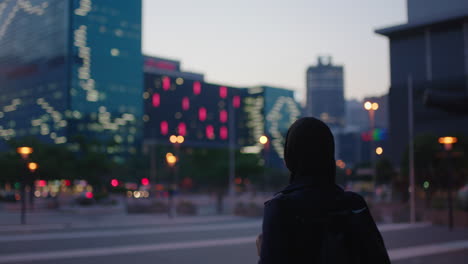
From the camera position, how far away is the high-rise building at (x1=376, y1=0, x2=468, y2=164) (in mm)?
65938

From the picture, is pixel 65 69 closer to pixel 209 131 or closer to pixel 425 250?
pixel 209 131

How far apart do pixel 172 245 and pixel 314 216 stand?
49.7 ft

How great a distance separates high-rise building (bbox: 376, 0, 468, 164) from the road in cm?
4638

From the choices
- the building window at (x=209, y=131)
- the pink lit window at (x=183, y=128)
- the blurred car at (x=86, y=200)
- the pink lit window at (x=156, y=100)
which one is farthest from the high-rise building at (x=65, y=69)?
the blurred car at (x=86, y=200)

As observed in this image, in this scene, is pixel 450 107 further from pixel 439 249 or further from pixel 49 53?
pixel 49 53

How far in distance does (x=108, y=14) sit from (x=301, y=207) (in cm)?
14661

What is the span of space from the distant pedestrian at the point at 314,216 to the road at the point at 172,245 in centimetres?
1115

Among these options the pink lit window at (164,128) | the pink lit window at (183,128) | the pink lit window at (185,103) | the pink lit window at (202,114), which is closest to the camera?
the pink lit window at (164,128)

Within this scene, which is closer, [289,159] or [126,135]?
[289,159]

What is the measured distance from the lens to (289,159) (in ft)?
8.64

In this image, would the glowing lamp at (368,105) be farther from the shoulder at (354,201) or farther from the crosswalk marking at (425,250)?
the shoulder at (354,201)

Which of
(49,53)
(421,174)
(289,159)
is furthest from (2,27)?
(289,159)

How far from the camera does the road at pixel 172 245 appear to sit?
45.4 feet

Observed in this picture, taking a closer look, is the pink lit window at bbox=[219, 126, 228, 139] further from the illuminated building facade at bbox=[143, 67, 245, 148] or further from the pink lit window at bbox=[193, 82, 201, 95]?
the pink lit window at bbox=[193, 82, 201, 95]
